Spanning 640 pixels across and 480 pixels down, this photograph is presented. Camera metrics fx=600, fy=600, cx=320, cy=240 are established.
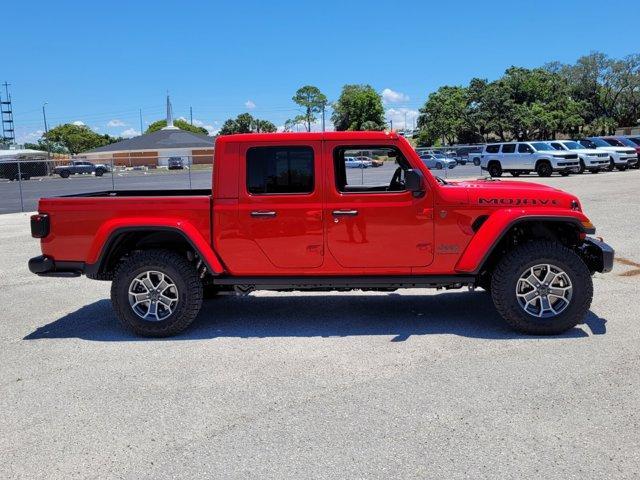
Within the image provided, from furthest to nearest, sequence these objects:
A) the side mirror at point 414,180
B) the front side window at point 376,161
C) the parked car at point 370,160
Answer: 1. the parked car at point 370,160
2. the front side window at point 376,161
3. the side mirror at point 414,180

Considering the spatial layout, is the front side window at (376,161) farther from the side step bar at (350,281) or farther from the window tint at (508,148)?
the window tint at (508,148)

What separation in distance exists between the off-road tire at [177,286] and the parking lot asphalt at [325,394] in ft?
0.48

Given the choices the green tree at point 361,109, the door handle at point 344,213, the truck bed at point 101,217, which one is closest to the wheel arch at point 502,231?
the door handle at point 344,213

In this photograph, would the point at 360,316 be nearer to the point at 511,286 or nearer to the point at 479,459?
the point at 511,286

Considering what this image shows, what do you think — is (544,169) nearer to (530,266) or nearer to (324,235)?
(530,266)

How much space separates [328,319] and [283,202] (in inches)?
55.8

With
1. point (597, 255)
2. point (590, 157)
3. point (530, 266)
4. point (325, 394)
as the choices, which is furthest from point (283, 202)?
point (590, 157)

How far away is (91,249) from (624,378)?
15.3ft

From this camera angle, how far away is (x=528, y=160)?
2986 cm

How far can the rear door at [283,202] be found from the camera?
18.1 ft

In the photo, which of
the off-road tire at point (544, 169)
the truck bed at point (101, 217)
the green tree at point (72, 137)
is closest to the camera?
the truck bed at point (101, 217)

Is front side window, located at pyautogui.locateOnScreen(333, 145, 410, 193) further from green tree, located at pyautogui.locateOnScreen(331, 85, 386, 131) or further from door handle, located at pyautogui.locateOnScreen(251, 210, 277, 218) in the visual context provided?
green tree, located at pyautogui.locateOnScreen(331, 85, 386, 131)

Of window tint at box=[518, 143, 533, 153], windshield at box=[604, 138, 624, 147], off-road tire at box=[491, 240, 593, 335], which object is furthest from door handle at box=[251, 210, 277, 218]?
windshield at box=[604, 138, 624, 147]

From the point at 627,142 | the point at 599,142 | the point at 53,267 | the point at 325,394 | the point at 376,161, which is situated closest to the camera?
the point at 325,394
